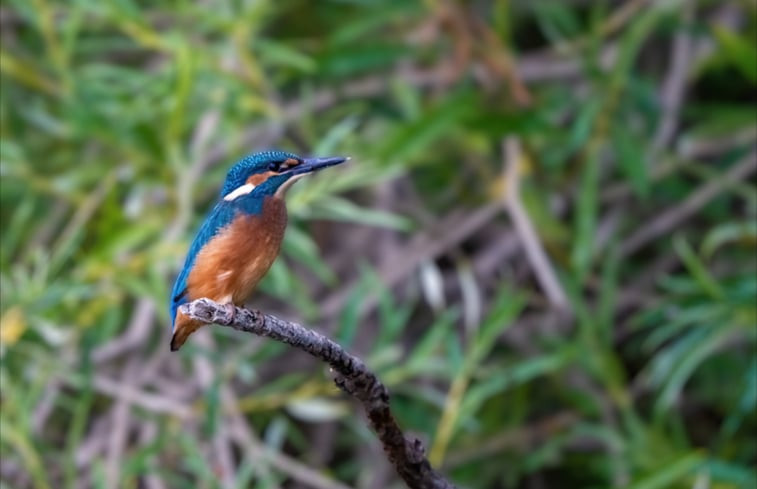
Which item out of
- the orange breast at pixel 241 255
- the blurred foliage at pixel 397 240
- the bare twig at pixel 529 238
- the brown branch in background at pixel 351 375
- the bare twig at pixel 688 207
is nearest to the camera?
the brown branch in background at pixel 351 375

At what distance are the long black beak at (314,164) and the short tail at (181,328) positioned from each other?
22 cm

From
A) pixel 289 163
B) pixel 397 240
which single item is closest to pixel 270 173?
pixel 289 163

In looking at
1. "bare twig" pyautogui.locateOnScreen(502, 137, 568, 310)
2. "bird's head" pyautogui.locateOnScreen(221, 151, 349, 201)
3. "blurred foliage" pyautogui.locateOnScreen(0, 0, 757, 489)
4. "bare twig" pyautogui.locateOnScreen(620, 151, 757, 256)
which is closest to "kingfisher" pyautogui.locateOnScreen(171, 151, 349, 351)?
"bird's head" pyautogui.locateOnScreen(221, 151, 349, 201)

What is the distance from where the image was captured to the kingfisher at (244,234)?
147 centimetres

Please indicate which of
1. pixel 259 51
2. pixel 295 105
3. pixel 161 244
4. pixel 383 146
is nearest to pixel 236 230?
pixel 161 244

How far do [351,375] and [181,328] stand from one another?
0.85ft

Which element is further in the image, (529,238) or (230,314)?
(529,238)

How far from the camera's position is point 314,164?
1.46m

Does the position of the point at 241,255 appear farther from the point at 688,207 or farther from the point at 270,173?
the point at 688,207

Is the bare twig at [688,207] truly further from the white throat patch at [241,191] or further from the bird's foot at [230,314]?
the bird's foot at [230,314]

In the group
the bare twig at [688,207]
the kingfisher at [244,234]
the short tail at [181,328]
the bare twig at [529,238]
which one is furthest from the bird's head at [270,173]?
the bare twig at [688,207]

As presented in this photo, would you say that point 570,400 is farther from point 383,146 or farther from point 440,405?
point 383,146

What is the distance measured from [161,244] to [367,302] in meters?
0.64

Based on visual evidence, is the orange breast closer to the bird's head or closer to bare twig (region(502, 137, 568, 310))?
the bird's head
